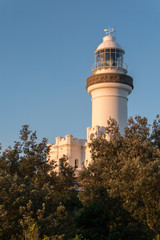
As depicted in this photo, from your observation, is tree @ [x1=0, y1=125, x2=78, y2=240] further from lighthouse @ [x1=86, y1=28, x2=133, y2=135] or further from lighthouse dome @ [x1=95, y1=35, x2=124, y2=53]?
lighthouse dome @ [x1=95, y1=35, x2=124, y2=53]

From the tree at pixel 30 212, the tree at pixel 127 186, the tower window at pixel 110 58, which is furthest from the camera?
the tower window at pixel 110 58

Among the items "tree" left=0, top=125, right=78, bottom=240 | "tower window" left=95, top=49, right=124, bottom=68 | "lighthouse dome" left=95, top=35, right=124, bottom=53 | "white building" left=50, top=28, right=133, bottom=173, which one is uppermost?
"lighthouse dome" left=95, top=35, right=124, bottom=53

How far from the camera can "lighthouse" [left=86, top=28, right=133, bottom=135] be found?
146 feet

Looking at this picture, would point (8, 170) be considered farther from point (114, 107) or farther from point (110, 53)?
point (110, 53)

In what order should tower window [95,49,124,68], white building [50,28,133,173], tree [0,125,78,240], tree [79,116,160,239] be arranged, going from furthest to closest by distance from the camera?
tower window [95,49,124,68], white building [50,28,133,173], tree [79,116,160,239], tree [0,125,78,240]

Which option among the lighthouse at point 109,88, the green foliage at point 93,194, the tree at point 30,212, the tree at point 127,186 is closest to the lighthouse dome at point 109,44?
the lighthouse at point 109,88

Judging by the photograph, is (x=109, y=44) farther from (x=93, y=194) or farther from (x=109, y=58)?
(x=93, y=194)

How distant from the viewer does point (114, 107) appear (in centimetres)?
4459

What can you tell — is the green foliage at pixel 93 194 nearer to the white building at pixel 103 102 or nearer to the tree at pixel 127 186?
the tree at pixel 127 186

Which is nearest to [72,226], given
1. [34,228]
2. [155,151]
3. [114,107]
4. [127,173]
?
[34,228]

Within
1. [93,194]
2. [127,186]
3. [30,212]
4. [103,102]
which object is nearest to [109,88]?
[103,102]

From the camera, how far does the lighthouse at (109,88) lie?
44.4 metres

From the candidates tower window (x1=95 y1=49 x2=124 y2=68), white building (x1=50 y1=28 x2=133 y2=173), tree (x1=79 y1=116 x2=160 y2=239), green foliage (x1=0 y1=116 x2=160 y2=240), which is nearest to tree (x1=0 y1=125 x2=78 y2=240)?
green foliage (x1=0 y1=116 x2=160 y2=240)

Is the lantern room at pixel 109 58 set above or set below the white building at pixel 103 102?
above
